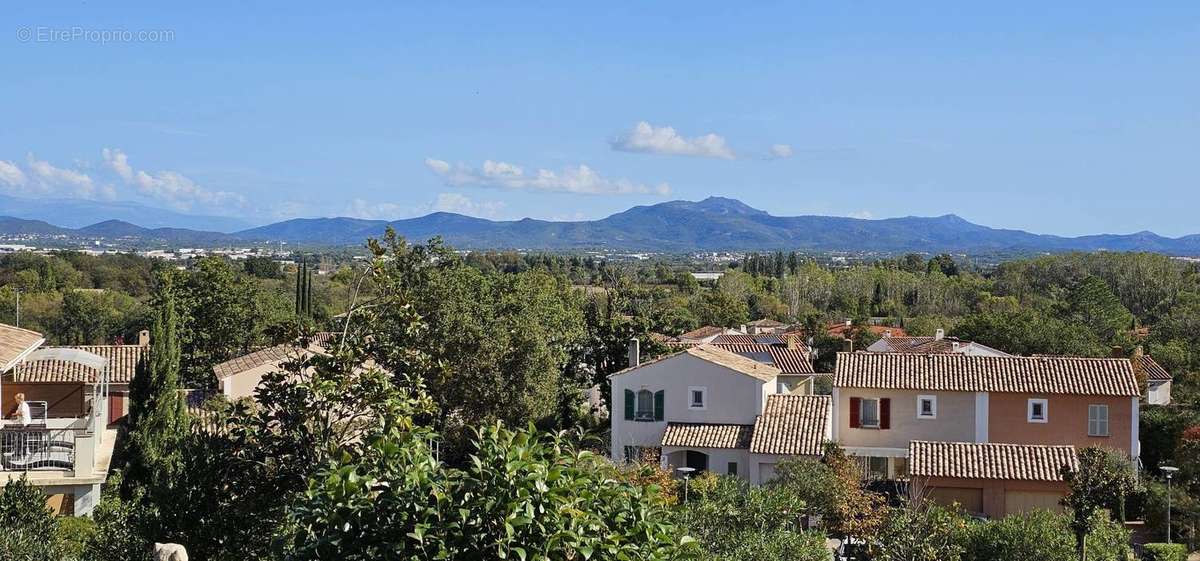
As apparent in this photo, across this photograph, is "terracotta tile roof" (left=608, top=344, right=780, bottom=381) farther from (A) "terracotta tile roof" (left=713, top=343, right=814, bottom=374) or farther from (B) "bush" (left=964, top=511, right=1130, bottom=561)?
(B) "bush" (left=964, top=511, right=1130, bottom=561)

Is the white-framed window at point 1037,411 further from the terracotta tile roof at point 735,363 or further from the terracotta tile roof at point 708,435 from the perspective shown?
the terracotta tile roof at point 708,435

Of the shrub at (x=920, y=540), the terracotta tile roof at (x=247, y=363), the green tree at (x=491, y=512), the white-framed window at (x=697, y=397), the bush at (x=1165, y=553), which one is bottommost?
the bush at (x=1165, y=553)

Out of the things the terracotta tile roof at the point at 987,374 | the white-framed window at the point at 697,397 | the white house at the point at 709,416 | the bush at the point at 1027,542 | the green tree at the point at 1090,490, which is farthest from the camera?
the white-framed window at the point at 697,397

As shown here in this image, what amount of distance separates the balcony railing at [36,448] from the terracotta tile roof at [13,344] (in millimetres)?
1169

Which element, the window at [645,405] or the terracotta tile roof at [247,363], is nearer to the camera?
the terracotta tile roof at [247,363]

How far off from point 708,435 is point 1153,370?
2766 centimetres

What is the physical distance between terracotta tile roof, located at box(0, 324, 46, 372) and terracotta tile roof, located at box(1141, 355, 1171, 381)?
42.4 m

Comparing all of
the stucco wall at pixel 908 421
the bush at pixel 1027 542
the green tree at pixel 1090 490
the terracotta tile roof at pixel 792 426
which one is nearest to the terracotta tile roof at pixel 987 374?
the stucco wall at pixel 908 421

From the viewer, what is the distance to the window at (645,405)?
108ft

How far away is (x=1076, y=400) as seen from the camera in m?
31.7

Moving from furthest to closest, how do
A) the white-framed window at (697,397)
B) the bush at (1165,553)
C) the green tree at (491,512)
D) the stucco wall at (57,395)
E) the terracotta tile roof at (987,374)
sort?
the white-framed window at (697,397) < the terracotta tile roof at (987,374) < the stucco wall at (57,395) < the bush at (1165,553) < the green tree at (491,512)

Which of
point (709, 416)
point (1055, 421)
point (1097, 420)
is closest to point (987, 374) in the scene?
point (1055, 421)

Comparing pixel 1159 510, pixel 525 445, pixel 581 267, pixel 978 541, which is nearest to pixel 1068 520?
pixel 978 541

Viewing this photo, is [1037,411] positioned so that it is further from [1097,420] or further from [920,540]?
[920,540]
